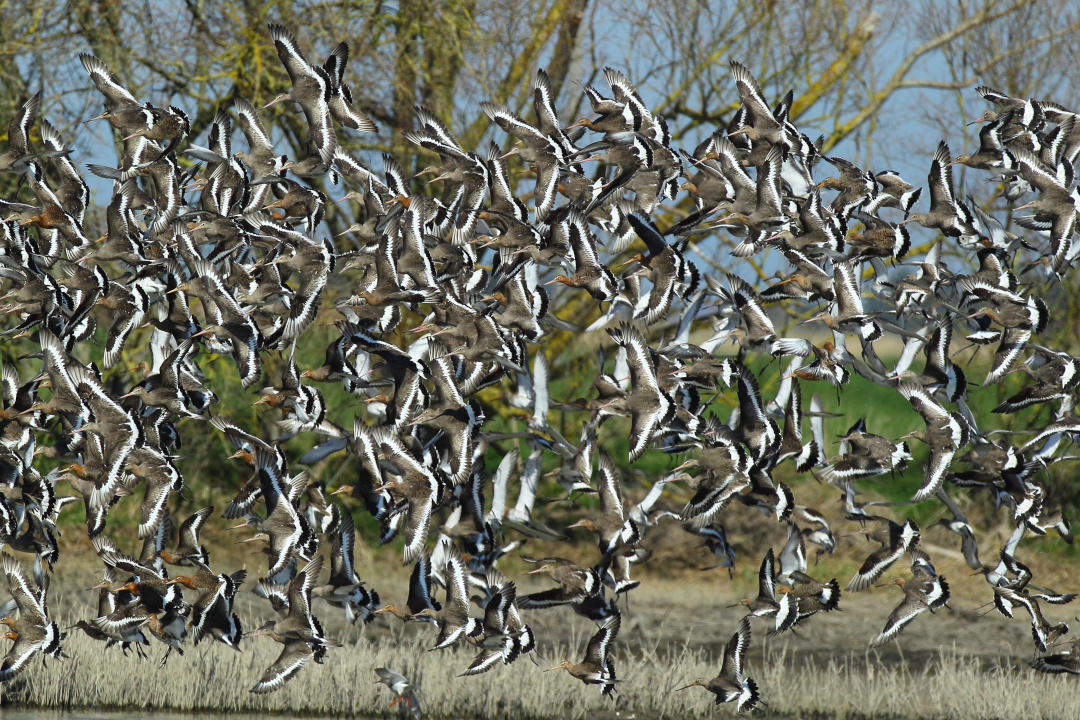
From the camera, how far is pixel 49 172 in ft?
52.3

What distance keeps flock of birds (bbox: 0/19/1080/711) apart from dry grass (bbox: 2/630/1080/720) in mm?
1204

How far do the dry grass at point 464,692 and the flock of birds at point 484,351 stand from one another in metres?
1.20

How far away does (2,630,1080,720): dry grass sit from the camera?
11406mm

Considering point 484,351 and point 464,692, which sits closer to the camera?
point 484,351

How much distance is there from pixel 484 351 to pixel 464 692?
161 inches

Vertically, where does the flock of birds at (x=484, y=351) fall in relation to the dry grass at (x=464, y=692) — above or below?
above

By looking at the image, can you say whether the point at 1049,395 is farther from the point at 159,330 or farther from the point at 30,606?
the point at 30,606

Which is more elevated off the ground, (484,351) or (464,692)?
(484,351)

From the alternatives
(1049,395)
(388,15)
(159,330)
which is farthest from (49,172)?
(1049,395)

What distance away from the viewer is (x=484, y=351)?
29.7 feet

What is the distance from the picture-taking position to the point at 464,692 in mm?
11594

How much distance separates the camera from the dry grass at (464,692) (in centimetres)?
1141

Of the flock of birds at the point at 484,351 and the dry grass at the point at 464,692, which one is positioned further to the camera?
the dry grass at the point at 464,692

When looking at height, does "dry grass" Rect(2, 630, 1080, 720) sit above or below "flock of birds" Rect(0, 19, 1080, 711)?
below
